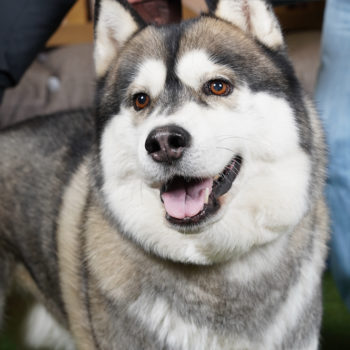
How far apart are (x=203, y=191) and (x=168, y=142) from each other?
206 millimetres

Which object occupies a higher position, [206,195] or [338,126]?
[206,195]

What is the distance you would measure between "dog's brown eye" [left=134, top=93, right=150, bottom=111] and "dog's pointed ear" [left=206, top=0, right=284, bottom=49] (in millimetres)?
376

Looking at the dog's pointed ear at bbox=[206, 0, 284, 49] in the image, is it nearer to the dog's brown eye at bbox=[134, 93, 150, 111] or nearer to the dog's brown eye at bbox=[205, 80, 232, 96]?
the dog's brown eye at bbox=[205, 80, 232, 96]

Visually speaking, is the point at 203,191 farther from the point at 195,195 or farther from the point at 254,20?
the point at 254,20

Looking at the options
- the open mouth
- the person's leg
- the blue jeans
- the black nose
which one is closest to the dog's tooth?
the open mouth

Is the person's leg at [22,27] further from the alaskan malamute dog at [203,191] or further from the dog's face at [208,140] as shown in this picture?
the dog's face at [208,140]

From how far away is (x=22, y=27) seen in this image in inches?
104

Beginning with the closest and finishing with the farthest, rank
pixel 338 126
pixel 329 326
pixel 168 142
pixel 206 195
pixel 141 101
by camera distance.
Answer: pixel 168 142 → pixel 206 195 → pixel 141 101 → pixel 338 126 → pixel 329 326

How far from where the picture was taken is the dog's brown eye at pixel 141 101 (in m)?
1.83

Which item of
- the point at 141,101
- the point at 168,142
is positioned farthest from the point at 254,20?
the point at 168,142

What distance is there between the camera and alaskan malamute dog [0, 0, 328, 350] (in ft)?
5.51

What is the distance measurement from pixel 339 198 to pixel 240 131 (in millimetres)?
832

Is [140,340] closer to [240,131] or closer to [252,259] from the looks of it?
[252,259]

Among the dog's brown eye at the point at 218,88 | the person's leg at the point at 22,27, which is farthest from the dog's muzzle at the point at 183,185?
the person's leg at the point at 22,27
